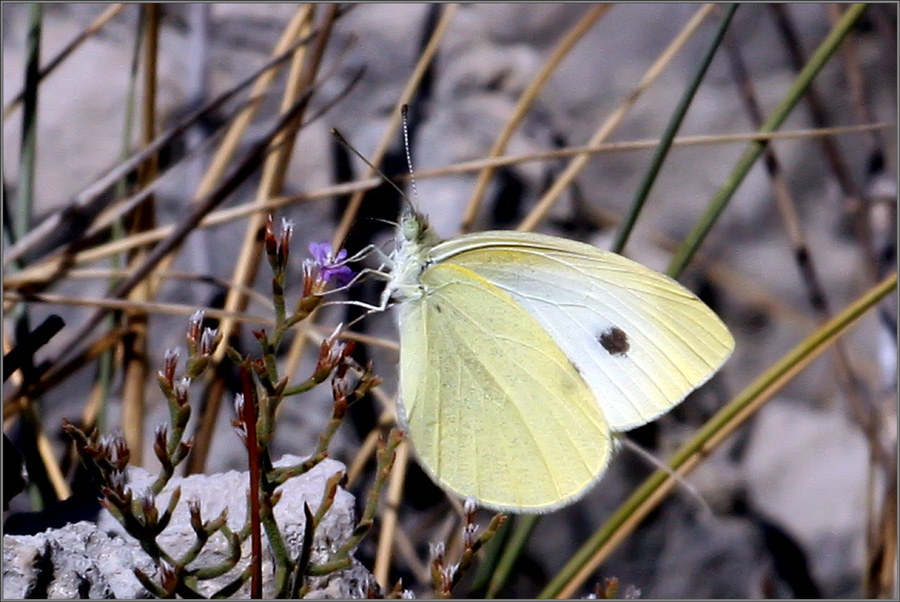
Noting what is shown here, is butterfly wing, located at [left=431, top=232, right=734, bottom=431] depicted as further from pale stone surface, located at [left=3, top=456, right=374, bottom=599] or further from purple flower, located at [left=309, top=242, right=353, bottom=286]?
pale stone surface, located at [left=3, top=456, right=374, bottom=599]

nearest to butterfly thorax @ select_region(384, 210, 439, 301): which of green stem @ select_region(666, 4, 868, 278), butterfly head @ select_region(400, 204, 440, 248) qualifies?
butterfly head @ select_region(400, 204, 440, 248)

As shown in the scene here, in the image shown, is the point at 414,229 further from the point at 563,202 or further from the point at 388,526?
the point at 563,202

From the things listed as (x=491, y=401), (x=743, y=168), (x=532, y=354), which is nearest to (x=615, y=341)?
(x=532, y=354)

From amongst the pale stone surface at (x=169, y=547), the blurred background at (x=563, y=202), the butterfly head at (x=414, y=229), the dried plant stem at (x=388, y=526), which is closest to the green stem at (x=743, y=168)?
the blurred background at (x=563, y=202)

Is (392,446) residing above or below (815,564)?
above

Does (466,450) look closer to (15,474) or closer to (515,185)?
(15,474)

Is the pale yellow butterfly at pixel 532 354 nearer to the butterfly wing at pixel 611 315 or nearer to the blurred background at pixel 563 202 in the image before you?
the butterfly wing at pixel 611 315

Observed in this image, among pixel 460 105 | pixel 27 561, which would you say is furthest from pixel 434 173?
pixel 27 561
